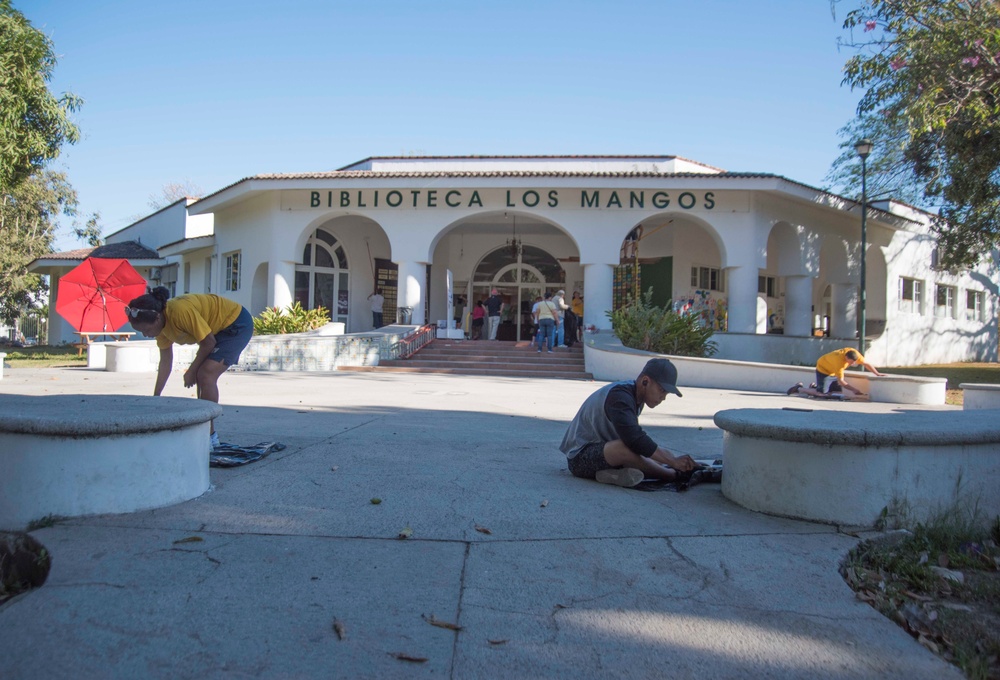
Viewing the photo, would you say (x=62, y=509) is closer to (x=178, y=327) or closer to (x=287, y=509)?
(x=287, y=509)

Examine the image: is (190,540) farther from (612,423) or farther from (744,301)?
(744,301)

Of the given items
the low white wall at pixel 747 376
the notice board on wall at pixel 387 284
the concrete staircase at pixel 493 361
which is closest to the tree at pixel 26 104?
the concrete staircase at pixel 493 361

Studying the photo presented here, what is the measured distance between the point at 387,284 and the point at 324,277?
206 centimetres

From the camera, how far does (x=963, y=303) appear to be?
94.1ft

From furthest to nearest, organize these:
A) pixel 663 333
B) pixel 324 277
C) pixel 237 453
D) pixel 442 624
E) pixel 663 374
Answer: pixel 324 277
pixel 663 333
pixel 237 453
pixel 663 374
pixel 442 624

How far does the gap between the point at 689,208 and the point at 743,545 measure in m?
17.2

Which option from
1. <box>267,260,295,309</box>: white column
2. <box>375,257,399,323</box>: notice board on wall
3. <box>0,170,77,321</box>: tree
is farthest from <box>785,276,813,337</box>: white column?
<box>0,170,77,321</box>: tree

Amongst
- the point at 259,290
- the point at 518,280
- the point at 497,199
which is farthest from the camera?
the point at 518,280

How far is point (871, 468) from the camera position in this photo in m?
3.90

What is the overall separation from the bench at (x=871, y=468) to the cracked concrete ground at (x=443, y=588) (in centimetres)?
18

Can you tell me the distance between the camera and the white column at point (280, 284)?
20.9m

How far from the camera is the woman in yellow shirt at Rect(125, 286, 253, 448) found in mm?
5145

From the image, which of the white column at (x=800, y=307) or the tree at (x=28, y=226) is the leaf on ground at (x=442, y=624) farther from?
the tree at (x=28, y=226)

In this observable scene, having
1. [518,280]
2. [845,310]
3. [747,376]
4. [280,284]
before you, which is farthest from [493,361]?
[845,310]
